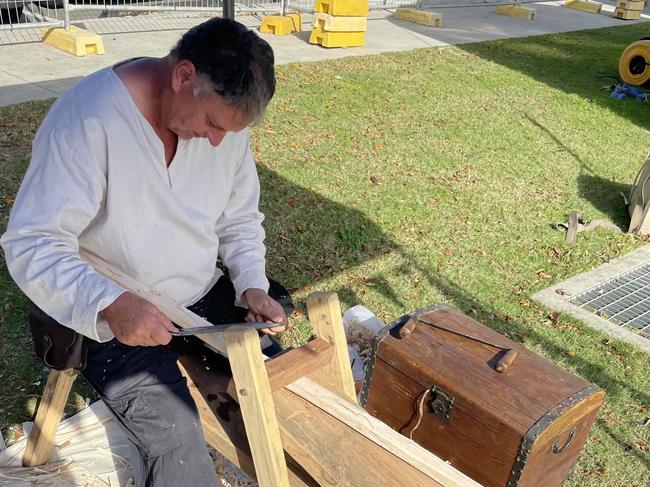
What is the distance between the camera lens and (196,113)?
1938 mm

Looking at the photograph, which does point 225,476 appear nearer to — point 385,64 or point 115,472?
point 115,472

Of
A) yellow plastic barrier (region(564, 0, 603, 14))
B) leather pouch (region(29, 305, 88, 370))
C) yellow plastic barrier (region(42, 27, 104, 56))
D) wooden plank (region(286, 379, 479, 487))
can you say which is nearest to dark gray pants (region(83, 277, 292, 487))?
leather pouch (region(29, 305, 88, 370))

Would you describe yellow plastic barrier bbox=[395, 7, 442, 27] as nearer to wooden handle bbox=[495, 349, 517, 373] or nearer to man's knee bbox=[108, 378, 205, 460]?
wooden handle bbox=[495, 349, 517, 373]

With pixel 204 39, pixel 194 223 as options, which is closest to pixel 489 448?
pixel 194 223

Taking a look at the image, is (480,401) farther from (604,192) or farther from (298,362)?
(604,192)

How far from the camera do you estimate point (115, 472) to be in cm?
267

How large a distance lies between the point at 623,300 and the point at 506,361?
2240 mm

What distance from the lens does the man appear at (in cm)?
180

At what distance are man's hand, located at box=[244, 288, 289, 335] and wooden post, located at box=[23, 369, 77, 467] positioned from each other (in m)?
0.62

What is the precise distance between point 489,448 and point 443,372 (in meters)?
0.31

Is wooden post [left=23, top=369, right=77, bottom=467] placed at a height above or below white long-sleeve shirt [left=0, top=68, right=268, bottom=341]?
below

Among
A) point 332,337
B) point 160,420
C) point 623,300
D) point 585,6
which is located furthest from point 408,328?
point 585,6

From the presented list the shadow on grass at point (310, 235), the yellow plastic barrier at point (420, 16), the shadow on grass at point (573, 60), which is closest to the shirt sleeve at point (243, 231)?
the shadow on grass at point (310, 235)

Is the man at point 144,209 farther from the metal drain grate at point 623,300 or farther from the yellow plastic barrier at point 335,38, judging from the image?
the yellow plastic barrier at point 335,38
